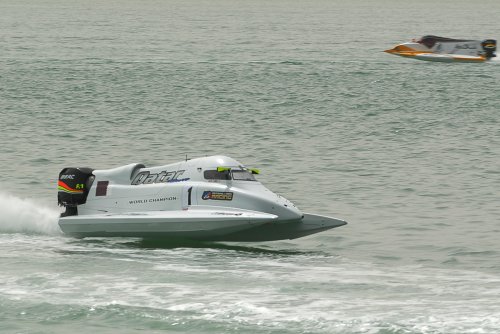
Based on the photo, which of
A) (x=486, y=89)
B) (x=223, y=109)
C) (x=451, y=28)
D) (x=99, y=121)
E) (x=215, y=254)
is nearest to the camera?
(x=215, y=254)

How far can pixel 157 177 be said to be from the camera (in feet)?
76.6

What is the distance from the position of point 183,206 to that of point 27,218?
14.5 feet

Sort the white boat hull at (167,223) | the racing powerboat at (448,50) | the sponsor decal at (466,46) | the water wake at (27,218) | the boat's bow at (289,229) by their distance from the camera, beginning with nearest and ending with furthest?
the white boat hull at (167,223) < the boat's bow at (289,229) < the water wake at (27,218) < the racing powerboat at (448,50) < the sponsor decal at (466,46)

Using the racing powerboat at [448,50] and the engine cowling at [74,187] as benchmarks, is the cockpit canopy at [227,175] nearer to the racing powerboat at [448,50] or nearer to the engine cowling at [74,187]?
the engine cowling at [74,187]

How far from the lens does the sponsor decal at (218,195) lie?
22531 mm

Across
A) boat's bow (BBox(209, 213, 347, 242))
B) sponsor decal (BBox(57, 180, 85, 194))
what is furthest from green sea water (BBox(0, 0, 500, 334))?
sponsor decal (BBox(57, 180, 85, 194))

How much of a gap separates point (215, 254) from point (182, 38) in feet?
221

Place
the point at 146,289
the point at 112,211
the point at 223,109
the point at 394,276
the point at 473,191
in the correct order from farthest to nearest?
the point at 223,109 < the point at 473,191 < the point at 112,211 < the point at 394,276 < the point at 146,289

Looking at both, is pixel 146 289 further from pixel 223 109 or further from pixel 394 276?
pixel 223 109

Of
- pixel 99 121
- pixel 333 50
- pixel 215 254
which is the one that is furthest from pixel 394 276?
pixel 333 50

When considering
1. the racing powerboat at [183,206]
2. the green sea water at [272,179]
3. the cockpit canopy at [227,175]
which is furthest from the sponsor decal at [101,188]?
the cockpit canopy at [227,175]

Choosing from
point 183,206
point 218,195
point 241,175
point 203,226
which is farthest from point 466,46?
point 203,226

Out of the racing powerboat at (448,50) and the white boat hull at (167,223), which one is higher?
the racing powerboat at (448,50)

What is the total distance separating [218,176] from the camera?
22.8 metres
